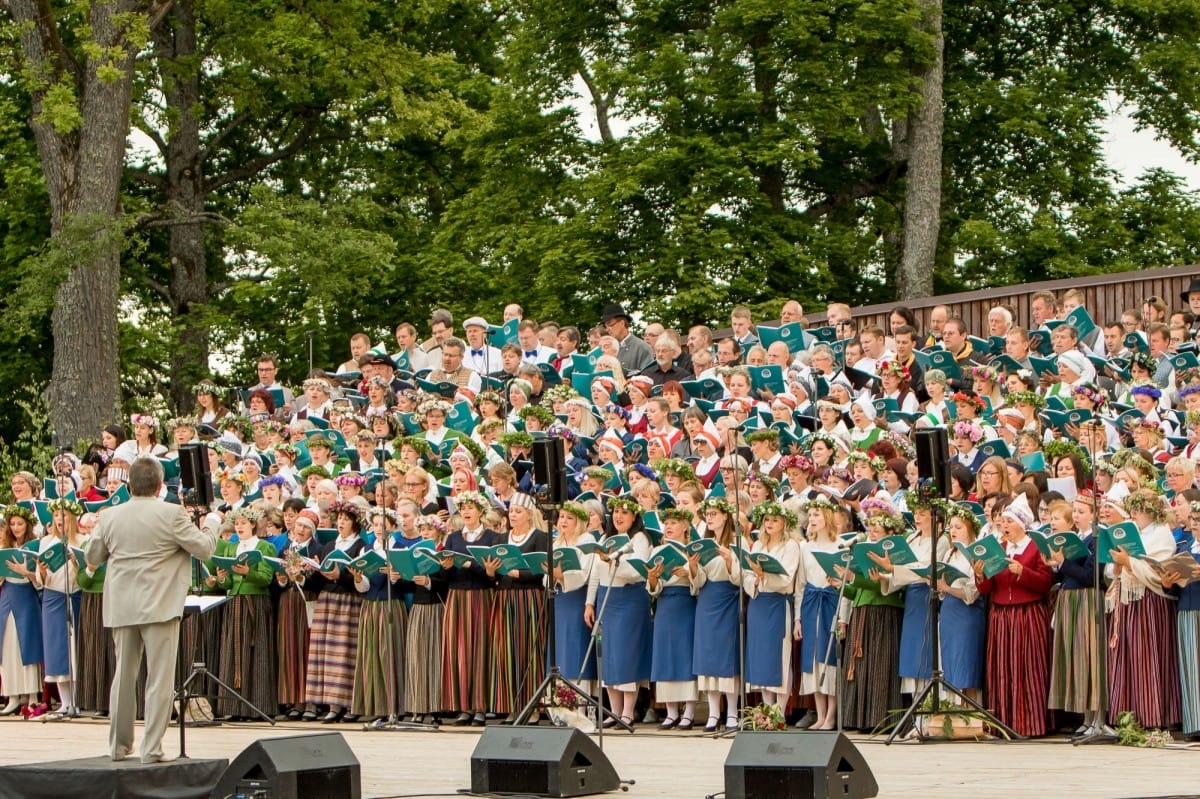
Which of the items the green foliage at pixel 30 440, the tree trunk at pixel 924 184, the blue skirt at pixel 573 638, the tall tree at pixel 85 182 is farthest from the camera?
the tree trunk at pixel 924 184

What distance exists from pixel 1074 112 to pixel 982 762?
783 inches

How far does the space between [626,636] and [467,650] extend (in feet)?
3.78

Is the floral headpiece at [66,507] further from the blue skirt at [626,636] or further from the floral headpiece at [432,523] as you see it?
the blue skirt at [626,636]

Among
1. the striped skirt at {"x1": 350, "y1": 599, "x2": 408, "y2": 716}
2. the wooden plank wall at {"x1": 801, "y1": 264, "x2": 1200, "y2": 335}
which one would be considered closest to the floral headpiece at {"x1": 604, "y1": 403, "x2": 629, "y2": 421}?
the striped skirt at {"x1": 350, "y1": 599, "x2": 408, "y2": 716}

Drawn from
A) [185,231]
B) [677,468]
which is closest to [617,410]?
[677,468]

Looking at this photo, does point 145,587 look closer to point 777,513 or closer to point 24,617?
point 777,513

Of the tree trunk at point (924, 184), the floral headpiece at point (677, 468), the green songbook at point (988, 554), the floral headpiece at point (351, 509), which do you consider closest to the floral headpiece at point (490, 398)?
the floral headpiece at point (351, 509)

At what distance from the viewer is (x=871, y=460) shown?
1325 cm

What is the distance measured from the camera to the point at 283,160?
1308 inches

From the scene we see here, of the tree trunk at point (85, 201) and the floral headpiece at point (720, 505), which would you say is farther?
the tree trunk at point (85, 201)

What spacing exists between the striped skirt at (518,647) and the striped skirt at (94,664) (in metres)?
3.44

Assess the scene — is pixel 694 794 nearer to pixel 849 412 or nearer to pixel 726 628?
pixel 726 628

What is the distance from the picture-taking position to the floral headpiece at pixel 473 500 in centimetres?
1353

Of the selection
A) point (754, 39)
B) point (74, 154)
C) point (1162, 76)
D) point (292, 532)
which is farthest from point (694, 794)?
point (1162, 76)
